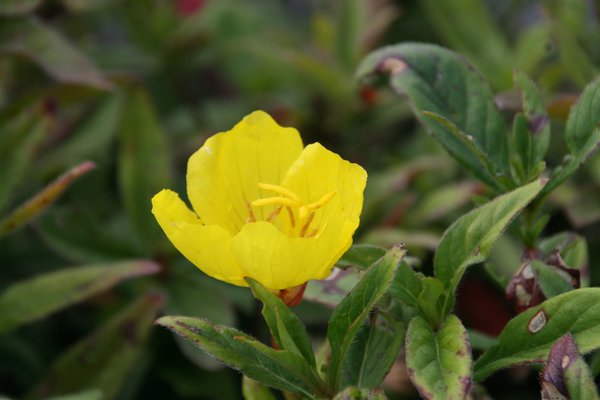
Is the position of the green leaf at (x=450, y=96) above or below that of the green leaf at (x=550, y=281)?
above

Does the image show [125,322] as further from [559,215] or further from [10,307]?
[559,215]

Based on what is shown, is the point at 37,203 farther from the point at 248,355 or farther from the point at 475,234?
the point at 475,234

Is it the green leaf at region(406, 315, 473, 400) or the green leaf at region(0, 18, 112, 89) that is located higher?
the green leaf at region(0, 18, 112, 89)

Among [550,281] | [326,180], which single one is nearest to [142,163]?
[326,180]

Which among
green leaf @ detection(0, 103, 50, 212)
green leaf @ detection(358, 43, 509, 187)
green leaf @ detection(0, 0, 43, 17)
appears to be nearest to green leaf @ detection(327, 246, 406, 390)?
green leaf @ detection(358, 43, 509, 187)

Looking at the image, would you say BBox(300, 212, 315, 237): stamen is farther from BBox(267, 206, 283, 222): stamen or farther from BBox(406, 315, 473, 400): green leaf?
BBox(406, 315, 473, 400): green leaf

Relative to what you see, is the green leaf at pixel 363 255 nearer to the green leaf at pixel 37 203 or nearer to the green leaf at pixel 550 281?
the green leaf at pixel 550 281

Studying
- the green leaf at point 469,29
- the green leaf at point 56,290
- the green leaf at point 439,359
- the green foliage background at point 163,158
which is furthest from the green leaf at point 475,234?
the green leaf at point 469,29
